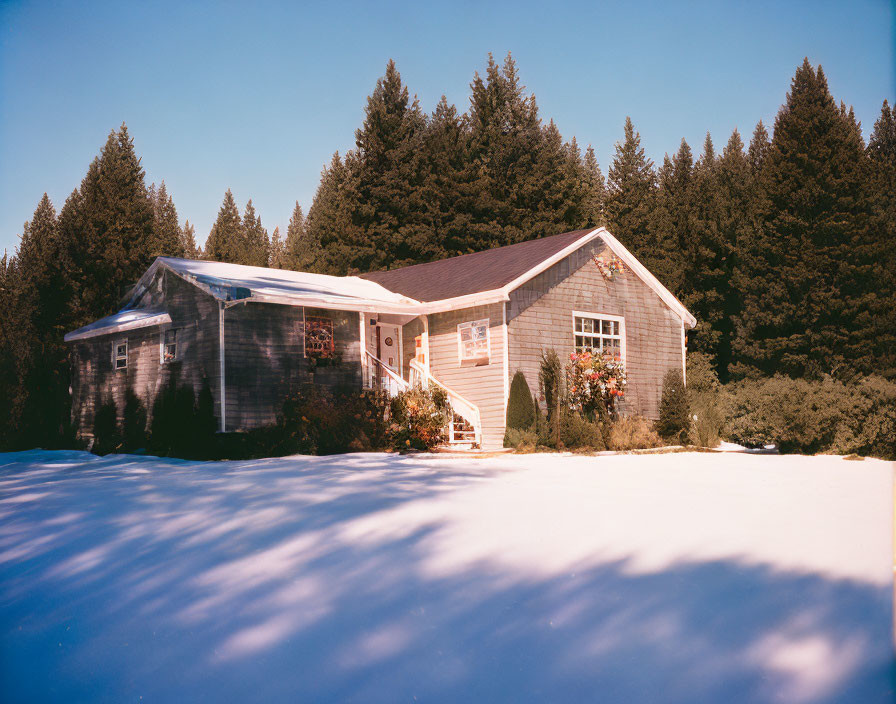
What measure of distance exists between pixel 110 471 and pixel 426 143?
115 feet

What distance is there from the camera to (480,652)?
4105mm

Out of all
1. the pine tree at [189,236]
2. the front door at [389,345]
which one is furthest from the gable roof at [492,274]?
the pine tree at [189,236]

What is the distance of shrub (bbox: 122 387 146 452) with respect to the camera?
19.1m

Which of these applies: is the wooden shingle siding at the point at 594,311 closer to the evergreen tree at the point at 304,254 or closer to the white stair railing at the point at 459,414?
the white stair railing at the point at 459,414

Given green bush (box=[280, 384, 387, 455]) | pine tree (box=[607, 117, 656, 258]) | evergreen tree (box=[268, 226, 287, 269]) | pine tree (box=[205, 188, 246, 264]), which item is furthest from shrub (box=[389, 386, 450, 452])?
evergreen tree (box=[268, 226, 287, 269])

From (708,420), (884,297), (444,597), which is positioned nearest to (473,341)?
(708,420)

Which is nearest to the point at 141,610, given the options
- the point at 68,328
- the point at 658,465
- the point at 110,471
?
the point at 110,471

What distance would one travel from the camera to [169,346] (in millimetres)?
19016

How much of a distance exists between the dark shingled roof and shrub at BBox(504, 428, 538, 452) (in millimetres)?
3432

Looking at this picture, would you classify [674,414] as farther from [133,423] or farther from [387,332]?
[133,423]

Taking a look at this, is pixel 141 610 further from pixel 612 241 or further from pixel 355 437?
pixel 612 241

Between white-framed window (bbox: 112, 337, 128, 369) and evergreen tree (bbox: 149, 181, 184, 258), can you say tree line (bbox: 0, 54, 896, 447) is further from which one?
white-framed window (bbox: 112, 337, 128, 369)

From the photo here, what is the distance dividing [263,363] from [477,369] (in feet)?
17.0

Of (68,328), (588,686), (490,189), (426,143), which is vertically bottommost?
(588,686)
